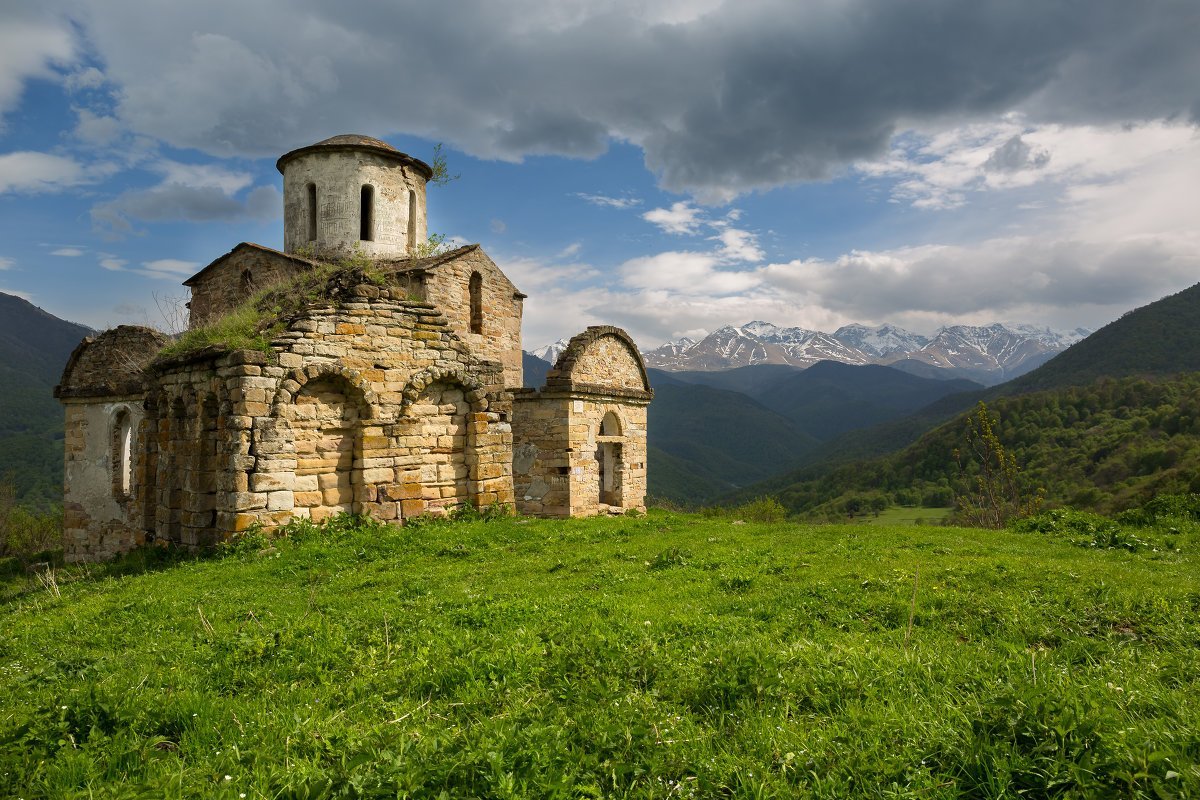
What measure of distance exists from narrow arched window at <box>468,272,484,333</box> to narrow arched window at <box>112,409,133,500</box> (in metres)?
9.83

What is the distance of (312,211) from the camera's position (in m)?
19.1

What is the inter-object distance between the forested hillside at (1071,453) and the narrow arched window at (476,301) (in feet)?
64.8

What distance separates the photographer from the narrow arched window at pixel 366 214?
1919 centimetres

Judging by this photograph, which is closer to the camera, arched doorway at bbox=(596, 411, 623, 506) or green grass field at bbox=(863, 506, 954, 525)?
arched doorway at bbox=(596, 411, 623, 506)

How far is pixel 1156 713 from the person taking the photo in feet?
9.61

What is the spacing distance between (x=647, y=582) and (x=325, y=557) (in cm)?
472

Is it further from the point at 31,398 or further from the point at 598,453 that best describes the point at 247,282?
the point at 31,398

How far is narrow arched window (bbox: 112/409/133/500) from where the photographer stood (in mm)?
18094

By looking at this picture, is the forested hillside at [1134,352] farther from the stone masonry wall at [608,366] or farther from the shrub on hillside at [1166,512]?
the shrub on hillside at [1166,512]

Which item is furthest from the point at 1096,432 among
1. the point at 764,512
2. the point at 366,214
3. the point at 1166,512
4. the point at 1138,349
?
the point at 366,214

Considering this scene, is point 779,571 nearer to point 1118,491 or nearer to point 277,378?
point 277,378

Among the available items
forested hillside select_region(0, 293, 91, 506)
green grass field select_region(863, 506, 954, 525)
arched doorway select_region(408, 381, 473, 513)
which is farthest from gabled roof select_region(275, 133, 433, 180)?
green grass field select_region(863, 506, 954, 525)

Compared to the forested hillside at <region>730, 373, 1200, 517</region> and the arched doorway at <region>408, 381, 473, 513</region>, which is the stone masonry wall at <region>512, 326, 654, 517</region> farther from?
the forested hillside at <region>730, 373, 1200, 517</region>

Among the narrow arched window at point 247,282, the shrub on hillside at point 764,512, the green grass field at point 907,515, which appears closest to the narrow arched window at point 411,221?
the narrow arched window at point 247,282
